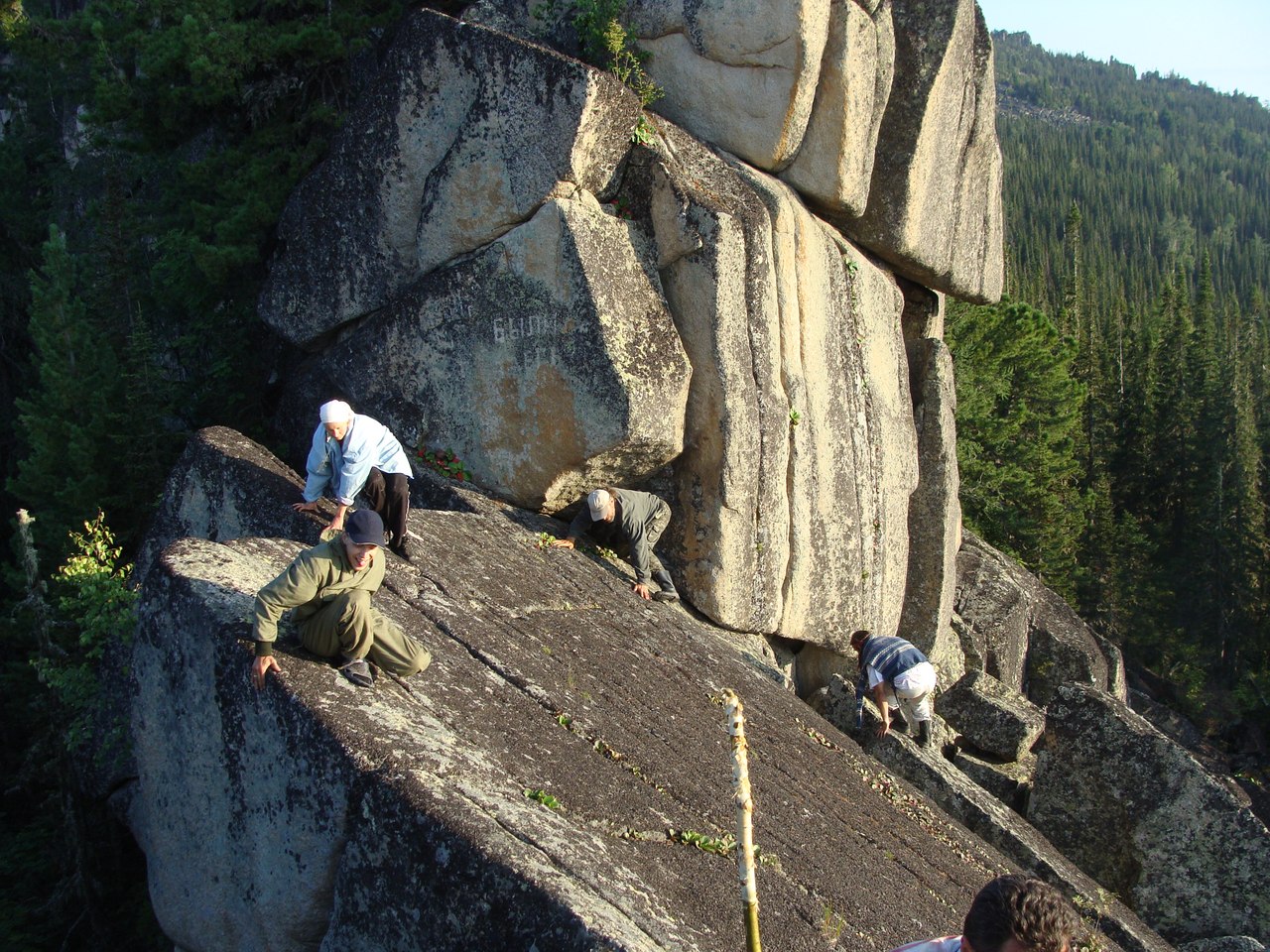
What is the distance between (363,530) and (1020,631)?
18297mm

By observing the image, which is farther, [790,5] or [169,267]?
[169,267]

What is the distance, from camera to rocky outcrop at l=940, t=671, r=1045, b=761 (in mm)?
17078

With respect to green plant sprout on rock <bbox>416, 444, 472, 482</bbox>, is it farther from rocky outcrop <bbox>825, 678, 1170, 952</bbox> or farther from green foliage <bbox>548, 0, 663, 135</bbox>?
rocky outcrop <bbox>825, 678, 1170, 952</bbox>

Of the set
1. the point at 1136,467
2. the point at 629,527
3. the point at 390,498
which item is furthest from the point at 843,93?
the point at 1136,467

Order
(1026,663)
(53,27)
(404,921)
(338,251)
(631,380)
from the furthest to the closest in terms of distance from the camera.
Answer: (1026,663) → (53,27) → (338,251) → (631,380) → (404,921)

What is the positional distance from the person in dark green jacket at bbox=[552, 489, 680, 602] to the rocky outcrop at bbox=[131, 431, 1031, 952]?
2.01m

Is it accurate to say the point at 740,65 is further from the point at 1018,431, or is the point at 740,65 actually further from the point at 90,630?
the point at 1018,431

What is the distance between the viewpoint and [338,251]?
1529 centimetres

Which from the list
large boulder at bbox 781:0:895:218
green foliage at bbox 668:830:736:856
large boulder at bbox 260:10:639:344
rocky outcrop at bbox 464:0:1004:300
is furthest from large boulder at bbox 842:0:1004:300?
green foliage at bbox 668:830:736:856

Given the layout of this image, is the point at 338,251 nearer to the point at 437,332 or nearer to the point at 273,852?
the point at 437,332

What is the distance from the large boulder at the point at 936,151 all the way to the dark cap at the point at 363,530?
39.0 feet

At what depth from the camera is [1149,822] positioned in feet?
47.5

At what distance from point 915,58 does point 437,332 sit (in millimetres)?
8919

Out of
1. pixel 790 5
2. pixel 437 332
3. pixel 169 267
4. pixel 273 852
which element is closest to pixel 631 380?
pixel 437 332
